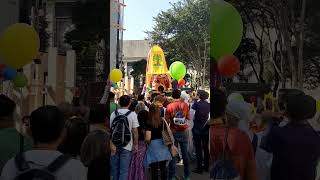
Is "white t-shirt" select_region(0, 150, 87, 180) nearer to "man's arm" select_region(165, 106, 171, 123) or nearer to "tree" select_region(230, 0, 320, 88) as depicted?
"tree" select_region(230, 0, 320, 88)

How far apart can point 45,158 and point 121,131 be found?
3.04 m

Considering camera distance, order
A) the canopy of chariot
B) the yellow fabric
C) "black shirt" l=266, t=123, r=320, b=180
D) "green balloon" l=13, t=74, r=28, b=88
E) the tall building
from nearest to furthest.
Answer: "black shirt" l=266, t=123, r=320, b=180 → "green balloon" l=13, t=74, r=28, b=88 → the tall building → the canopy of chariot → the yellow fabric

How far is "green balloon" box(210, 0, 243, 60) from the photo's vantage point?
302cm

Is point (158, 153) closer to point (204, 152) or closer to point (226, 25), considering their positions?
point (204, 152)

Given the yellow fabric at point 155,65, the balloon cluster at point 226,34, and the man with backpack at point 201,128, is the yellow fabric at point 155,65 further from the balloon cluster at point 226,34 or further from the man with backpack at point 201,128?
the balloon cluster at point 226,34

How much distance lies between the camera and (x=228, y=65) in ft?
9.96

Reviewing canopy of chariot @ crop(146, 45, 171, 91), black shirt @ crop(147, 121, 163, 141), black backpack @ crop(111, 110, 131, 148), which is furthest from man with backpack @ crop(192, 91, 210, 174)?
canopy of chariot @ crop(146, 45, 171, 91)

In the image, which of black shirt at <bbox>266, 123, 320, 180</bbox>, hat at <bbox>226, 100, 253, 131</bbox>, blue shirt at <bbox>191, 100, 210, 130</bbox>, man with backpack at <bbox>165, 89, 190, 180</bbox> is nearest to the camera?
black shirt at <bbox>266, 123, 320, 180</bbox>

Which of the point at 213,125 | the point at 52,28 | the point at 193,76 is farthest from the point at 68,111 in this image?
the point at 193,76

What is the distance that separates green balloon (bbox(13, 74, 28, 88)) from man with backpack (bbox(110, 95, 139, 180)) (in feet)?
4.30

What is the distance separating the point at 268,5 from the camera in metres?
3.12

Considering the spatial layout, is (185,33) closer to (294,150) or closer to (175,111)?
(175,111)

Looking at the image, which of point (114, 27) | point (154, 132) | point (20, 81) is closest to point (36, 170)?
point (20, 81)

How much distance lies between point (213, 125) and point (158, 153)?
2.52 m
